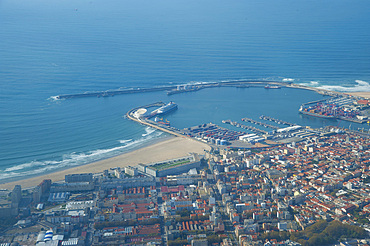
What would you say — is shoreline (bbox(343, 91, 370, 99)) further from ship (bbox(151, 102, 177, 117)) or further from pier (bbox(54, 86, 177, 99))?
pier (bbox(54, 86, 177, 99))

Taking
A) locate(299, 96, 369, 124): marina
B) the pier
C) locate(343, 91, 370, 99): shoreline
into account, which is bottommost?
locate(299, 96, 369, 124): marina

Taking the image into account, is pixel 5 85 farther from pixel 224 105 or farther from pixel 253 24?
pixel 253 24

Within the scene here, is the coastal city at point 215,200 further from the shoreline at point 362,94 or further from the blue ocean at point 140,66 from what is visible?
the shoreline at point 362,94

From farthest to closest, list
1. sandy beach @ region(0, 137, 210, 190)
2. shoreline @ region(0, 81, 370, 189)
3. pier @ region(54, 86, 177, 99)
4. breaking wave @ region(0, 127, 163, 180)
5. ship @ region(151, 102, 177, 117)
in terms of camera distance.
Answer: pier @ region(54, 86, 177, 99), ship @ region(151, 102, 177, 117), breaking wave @ region(0, 127, 163, 180), sandy beach @ region(0, 137, 210, 190), shoreline @ region(0, 81, 370, 189)

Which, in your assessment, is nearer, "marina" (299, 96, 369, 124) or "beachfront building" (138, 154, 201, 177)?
"beachfront building" (138, 154, 201, 177)

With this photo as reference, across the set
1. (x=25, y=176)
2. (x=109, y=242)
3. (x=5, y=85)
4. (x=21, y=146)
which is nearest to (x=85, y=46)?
(x=5, y=85)

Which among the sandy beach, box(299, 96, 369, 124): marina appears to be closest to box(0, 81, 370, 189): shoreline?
the sandy beach

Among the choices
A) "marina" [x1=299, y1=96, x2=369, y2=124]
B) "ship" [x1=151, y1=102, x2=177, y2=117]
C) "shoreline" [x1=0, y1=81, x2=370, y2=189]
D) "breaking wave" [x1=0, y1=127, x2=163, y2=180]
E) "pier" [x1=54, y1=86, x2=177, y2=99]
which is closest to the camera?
"shoreline" [x1=0, y1=81, x2=370, y2=189]

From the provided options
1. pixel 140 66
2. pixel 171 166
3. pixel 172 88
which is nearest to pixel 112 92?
Answer: pixel 172 88
